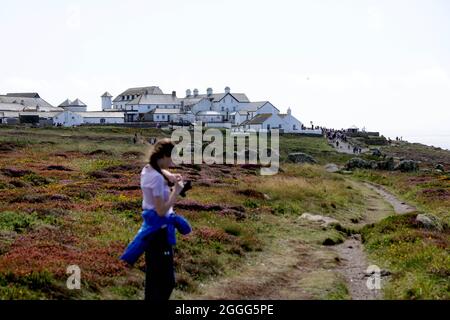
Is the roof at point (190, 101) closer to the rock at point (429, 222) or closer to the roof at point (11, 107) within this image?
the roof at point (11, 107)

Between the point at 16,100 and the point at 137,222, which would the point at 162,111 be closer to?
the point at 16,100

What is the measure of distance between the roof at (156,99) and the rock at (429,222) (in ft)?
480

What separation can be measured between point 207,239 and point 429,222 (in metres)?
11.5

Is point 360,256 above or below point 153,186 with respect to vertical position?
below

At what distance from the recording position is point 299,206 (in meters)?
32.2

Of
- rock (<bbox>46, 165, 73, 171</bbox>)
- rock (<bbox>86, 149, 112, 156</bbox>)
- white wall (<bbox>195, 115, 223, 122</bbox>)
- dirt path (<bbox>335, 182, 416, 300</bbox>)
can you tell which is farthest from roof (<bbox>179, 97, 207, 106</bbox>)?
dirt path (<bbox>335, 182, 416, 300</bbox>)

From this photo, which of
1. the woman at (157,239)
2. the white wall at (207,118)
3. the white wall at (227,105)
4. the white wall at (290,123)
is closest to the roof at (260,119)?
the white wall at (290,123)

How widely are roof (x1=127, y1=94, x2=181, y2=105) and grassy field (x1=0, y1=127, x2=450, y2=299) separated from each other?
419ft

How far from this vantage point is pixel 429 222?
24750mm

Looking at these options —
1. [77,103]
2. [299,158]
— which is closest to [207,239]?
[299,158]

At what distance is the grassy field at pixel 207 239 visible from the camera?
14703mm

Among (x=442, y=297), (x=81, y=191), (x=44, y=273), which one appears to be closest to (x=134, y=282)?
(x=44, y=273)

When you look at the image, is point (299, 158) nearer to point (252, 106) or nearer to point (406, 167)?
point (406, 167)

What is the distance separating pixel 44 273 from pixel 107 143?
64.4 m
